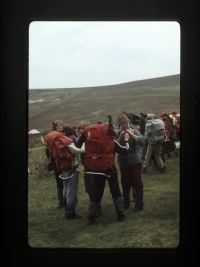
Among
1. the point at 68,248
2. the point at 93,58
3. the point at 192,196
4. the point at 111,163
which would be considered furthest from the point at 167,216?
the point at 93,58

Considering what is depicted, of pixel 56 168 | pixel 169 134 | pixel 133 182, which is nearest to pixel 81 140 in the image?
pixel 56 168

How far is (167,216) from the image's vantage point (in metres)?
2.32

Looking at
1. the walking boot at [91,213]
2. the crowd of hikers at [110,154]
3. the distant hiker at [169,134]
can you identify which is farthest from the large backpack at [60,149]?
the distant hiker at [169,134]

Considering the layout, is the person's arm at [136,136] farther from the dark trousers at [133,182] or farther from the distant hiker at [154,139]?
the dark trousers at [133,182]

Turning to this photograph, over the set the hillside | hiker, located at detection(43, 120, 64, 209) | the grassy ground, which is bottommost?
the grassy ground

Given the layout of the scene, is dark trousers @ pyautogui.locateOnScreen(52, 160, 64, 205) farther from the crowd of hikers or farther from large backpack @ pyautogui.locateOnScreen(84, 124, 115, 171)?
large backpack @ pyautogui.locateOnScreen(84, 124, 115, 171)

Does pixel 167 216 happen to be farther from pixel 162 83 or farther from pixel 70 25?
pixel 70 25

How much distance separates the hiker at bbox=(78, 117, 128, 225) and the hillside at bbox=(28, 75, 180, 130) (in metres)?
0.08

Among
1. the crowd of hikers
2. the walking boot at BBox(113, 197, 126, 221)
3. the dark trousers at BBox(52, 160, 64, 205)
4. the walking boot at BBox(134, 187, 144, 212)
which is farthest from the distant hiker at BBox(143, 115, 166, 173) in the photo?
the dark trousers at BBox(52, 160, 64, 205)

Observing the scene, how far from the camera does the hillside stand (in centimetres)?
232

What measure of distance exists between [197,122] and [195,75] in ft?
0.83

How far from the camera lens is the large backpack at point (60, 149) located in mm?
2330

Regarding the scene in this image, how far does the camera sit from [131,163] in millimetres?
2346

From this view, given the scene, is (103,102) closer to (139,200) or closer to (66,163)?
(66,163)
